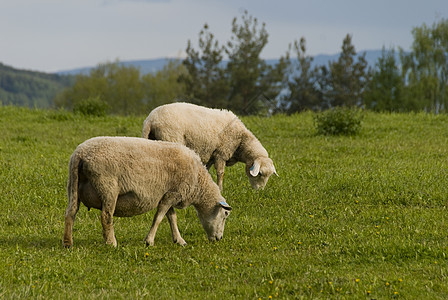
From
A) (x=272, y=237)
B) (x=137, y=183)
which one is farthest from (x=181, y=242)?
(x=272, y=237)

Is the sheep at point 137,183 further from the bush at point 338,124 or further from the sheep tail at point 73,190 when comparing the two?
the bush at point 338,124

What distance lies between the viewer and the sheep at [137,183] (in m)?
7.59

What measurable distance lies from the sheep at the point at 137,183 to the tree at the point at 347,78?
53.0 m

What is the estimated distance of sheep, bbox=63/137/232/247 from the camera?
7.59 m

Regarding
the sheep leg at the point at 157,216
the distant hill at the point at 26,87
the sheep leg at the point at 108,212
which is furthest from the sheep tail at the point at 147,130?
the distant hill at the point at 26,87

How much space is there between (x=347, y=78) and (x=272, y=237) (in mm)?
58577

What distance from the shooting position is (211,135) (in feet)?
38.6

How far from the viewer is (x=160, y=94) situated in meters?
100

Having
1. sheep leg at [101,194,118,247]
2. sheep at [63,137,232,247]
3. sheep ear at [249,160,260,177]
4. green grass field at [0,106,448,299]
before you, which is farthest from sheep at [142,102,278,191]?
sheep leg at [101,194,118,247]

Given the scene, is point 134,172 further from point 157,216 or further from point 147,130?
point 147,130

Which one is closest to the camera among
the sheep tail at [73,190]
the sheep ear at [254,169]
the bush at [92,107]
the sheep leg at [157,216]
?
the sheep tail at [73,190]

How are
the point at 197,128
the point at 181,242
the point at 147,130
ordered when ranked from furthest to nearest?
1. the point at 197,128
2. the point at 147,130
3. the point at 181,242

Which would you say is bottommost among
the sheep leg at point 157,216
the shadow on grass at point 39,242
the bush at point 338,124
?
the shadow on grass at point 39,242

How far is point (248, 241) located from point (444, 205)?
13.6 feet
